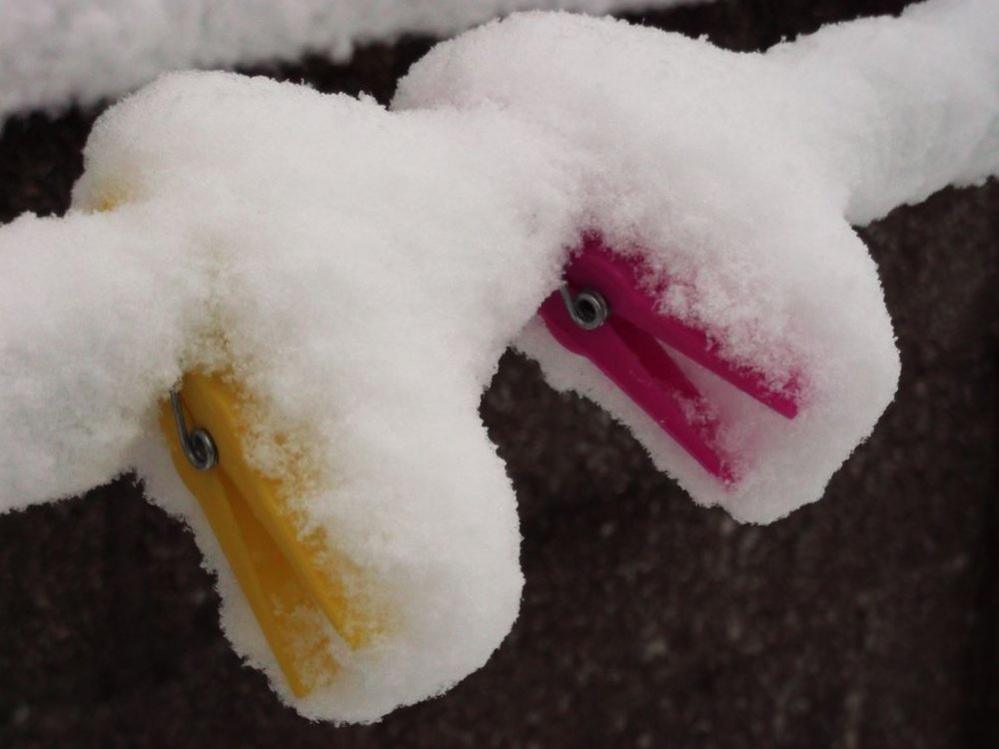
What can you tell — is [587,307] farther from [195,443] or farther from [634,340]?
[195,443]

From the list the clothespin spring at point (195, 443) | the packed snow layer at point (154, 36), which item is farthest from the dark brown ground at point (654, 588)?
the clothespin spring at point (195, 443)

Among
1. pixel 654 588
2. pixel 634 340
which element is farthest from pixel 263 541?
pixel 654 588

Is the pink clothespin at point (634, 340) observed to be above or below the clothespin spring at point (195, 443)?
Answer: below

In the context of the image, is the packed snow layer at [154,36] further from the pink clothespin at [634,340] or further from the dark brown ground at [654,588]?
the pink clothespin at [634,340]

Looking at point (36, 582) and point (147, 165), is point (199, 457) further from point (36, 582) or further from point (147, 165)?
point (36, 582)

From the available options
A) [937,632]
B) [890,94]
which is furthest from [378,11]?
[937,632]

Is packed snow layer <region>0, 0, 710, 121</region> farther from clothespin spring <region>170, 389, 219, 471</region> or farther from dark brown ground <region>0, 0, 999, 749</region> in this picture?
clothespin spring <region>170, 389, 219, 471</region>
